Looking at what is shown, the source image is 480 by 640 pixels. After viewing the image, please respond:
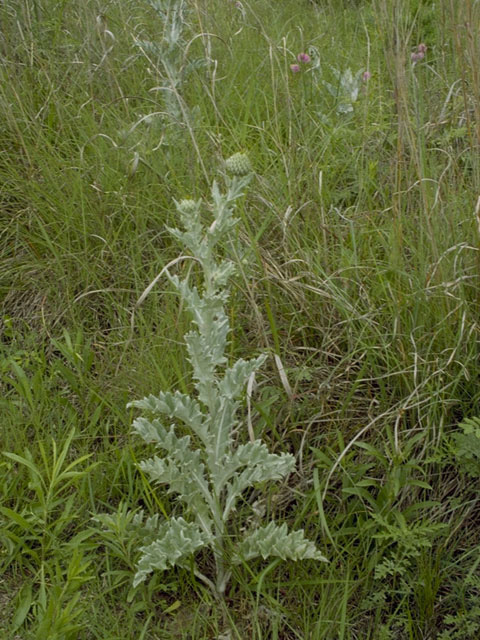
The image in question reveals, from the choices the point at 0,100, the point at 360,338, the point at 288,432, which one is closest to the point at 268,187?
the point at 360,338

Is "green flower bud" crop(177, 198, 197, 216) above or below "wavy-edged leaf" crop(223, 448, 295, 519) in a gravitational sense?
above

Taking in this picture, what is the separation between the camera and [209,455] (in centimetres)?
185

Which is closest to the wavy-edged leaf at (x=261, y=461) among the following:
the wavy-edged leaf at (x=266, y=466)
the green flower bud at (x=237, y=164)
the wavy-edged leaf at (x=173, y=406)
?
the wavy-edged leaf at (x=266, y=466)

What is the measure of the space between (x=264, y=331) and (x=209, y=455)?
0.51 metres

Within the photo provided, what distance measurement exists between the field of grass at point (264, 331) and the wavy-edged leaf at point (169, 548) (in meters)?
0.10

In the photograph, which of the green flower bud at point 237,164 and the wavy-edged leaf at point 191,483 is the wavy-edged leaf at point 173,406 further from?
the green flower bud at point 237,164

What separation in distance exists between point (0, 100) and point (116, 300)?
1.06 m

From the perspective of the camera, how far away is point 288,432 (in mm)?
2133

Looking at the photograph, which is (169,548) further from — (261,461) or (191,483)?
(261,461)

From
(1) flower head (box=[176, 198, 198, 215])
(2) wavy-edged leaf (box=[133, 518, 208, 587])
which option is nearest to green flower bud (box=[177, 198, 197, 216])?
(1) flower head (box=[176, 198, 198, 215])

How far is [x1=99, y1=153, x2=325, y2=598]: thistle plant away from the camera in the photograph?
1.76 m

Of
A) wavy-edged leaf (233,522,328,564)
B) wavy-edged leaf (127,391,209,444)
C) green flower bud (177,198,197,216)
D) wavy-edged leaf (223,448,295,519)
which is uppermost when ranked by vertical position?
green flower bud (177,198,197,216)

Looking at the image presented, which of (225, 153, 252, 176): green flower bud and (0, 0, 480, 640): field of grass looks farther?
(225, 153, 252, 176): green flower bud

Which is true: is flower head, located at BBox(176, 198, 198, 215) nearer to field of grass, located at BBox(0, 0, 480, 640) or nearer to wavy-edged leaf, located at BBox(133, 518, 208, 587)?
field of grass, located at BBox(0, 0, 480, 640)
